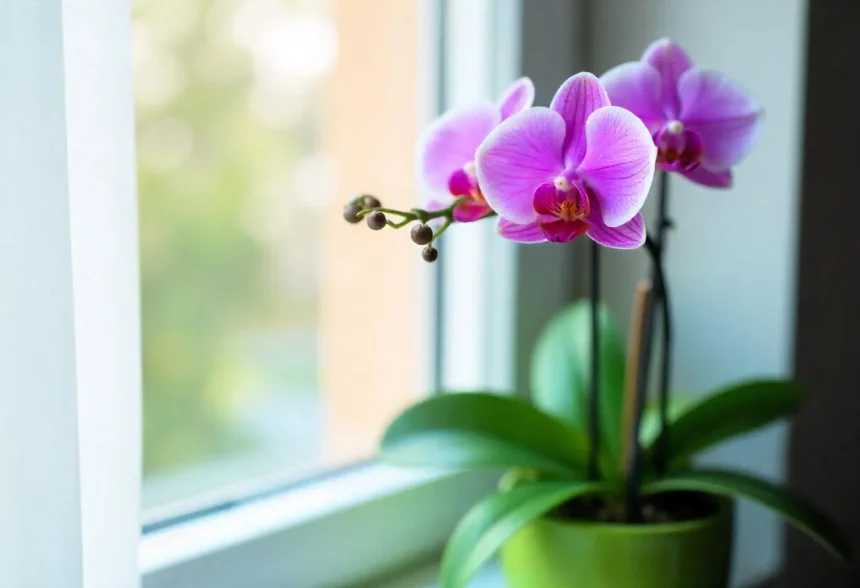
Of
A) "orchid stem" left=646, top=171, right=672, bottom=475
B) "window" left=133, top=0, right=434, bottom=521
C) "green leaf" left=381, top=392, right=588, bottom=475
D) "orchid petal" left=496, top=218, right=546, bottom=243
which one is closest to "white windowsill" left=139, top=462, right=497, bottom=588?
"green leaf" left=381, top=392, right=588, bottom=475

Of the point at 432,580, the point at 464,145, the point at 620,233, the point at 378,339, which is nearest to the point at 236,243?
the point at 378,339

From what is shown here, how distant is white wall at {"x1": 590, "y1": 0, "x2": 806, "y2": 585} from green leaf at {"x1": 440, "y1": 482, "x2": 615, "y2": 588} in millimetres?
318

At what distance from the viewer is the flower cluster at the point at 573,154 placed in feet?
1.66

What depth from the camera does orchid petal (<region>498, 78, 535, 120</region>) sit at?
570mm

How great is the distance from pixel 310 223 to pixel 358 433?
0.85m

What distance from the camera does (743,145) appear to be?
0.65m

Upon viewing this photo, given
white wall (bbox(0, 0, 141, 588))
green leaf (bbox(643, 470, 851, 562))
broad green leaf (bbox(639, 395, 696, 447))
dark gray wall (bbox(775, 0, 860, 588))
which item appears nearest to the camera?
white wall (bbox(0, 0, 141, 588))

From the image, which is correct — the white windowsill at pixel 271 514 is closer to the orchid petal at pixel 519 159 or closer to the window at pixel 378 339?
the window at pixel 378 339

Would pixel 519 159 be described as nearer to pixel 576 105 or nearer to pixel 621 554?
pixel 576 105

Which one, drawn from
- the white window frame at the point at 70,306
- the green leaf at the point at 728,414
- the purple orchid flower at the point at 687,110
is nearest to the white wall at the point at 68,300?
the white window frame at the point at 70,306

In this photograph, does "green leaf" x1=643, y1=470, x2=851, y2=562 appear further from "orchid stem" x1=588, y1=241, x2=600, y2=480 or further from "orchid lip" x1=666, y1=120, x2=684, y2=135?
"orchid lip" x1=666, y1=120, x2=684, y2=135

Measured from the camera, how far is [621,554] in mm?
668

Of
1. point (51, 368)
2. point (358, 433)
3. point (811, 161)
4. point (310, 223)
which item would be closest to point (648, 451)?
point (811, 161)

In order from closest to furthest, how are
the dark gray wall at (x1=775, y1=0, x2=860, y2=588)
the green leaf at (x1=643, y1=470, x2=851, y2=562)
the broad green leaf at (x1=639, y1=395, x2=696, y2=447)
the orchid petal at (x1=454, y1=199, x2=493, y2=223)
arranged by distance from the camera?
1. the orchid petal at (x1=454, y1=199, x2=493, y2=223)
2. the green leaf at (x1=643, y1=470, x2=851, y2=562)
3. the broad green leaf at (x1=639, y1=395, x2=696, y2=447)
4. the dark gray wall at (x1=775, y1=0, x2=860, y2=588)
